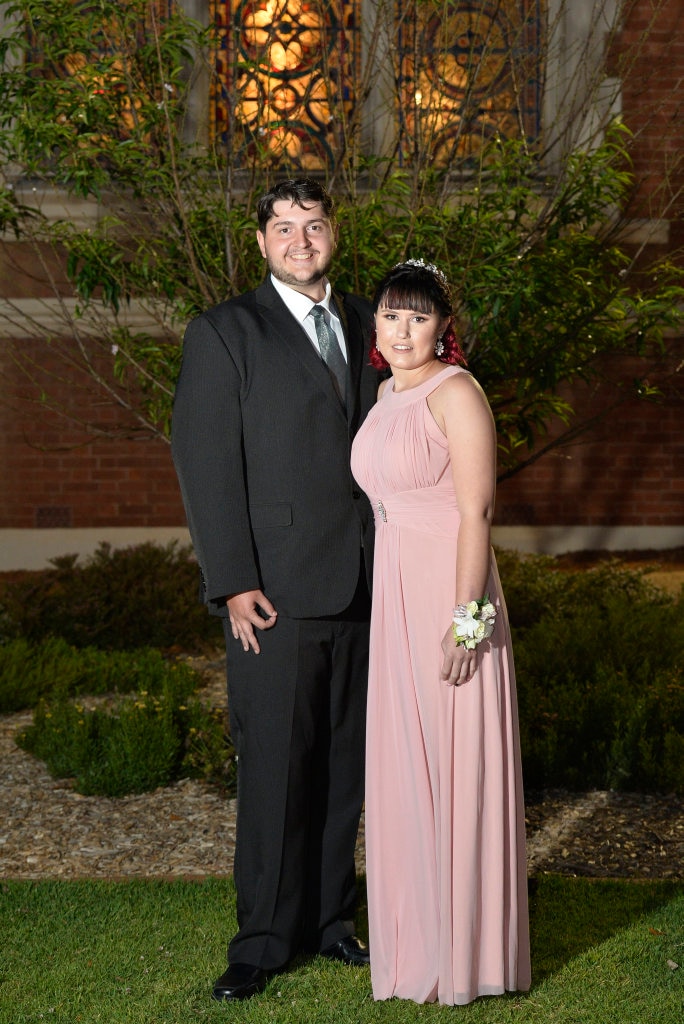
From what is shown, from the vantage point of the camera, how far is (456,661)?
3176 millimetres

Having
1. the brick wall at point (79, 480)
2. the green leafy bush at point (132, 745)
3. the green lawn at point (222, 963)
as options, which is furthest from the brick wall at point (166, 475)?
the green lawn at point (222, 963)

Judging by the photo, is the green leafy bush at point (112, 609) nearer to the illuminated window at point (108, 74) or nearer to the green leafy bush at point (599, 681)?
the green leafy bush at point (599, 681)

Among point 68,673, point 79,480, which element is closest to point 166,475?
point 79,480

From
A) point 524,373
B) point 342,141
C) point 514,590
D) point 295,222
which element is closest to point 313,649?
point 295,222

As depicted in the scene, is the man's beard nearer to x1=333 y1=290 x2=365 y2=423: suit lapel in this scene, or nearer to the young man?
the young man

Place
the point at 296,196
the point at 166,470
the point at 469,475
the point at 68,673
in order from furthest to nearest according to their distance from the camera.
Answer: the point at 166,470 < the point at 68,673 < the point at 296,196 < the point at 469,475

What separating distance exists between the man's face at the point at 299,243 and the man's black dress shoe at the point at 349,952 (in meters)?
1.98

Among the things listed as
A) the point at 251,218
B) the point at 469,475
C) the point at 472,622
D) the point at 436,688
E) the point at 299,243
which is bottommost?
the point at 436,688

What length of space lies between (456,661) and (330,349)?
1014 mm

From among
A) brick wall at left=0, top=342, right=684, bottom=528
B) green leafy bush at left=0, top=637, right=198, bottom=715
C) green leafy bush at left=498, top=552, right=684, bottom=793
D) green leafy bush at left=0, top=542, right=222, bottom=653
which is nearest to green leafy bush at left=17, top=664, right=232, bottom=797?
green leafy bush at left=0, top=637, right=198, bottom=715

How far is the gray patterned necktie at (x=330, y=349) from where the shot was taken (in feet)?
11.6

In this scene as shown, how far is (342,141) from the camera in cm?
524

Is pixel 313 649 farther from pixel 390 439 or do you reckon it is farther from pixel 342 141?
pixel 342 141

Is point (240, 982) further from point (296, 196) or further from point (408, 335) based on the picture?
point (296, 196)
